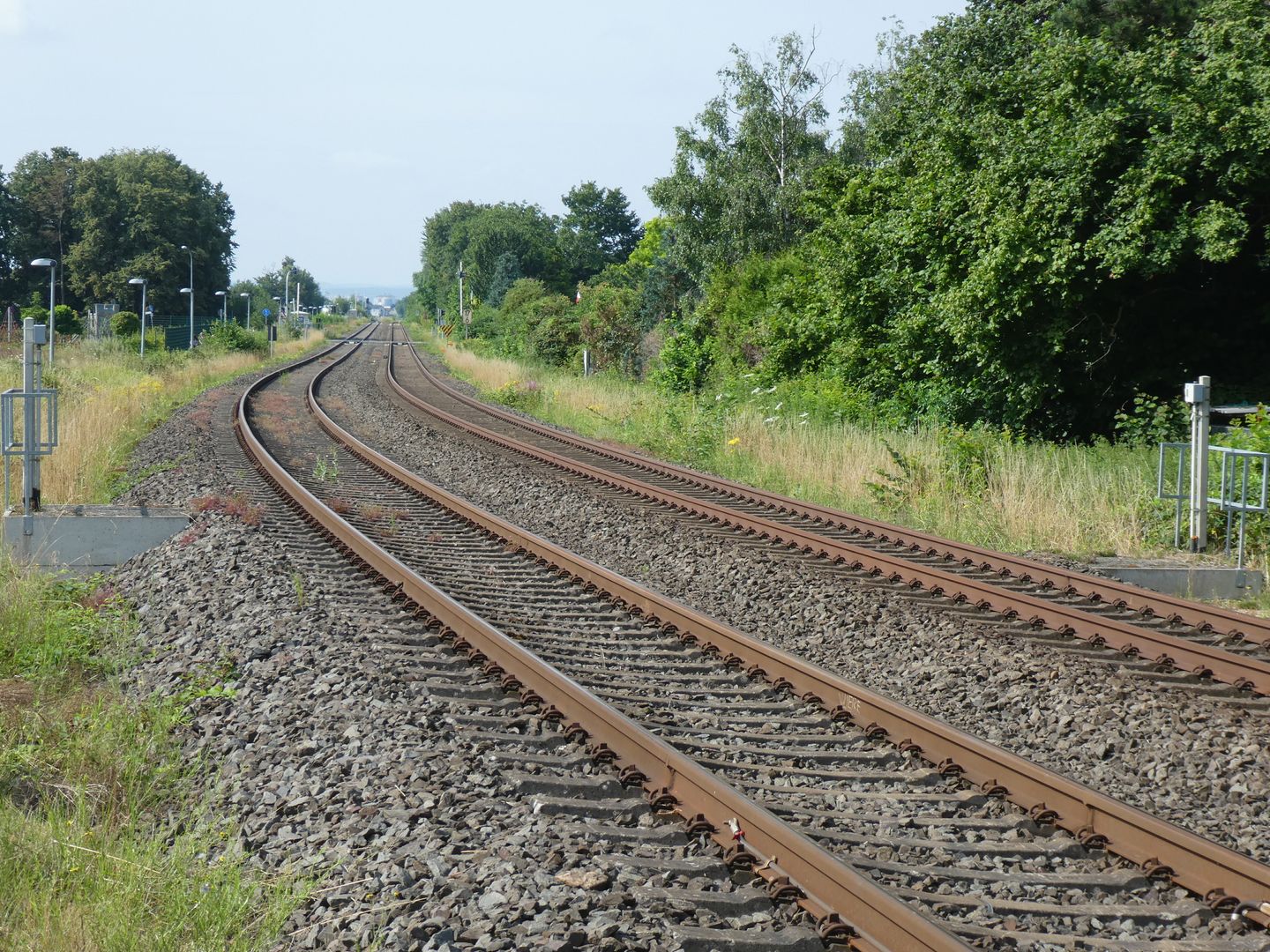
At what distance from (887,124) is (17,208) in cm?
7244

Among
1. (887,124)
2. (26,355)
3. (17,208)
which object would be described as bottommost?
(26,355)

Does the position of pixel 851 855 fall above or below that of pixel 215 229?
below

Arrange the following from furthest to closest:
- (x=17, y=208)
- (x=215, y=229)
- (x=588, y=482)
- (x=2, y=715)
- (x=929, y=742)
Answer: (x=215, y=229), (x=17, y=208), (x=588, y=482), (x=2, y=715), (x=929, y=742)

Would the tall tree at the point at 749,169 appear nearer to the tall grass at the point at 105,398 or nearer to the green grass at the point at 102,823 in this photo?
the tall grass at the point at 105,398

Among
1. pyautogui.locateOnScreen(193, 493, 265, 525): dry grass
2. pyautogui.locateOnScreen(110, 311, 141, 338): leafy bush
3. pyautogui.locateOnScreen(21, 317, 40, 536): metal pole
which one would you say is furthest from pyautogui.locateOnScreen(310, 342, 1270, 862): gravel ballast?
pyautogui.locateOnScreen(110, 311, 141, 338): leafy bush

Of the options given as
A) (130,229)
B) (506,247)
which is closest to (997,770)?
(130,229)

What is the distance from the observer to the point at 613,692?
20.7 feet

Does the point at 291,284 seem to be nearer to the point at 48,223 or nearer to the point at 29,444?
the point at 48,223

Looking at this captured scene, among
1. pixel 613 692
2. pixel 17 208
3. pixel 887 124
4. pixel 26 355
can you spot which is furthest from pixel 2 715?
pixel 17 208

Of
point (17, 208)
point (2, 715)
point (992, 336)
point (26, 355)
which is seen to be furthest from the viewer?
point (17, 208)

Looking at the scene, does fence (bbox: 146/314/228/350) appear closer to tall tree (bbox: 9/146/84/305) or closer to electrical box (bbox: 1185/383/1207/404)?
tall tree (bbox: 9/146/84/305)

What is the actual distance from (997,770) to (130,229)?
78727mm

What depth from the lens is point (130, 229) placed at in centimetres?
7444

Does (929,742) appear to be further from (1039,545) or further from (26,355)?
(26,355)
